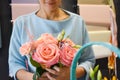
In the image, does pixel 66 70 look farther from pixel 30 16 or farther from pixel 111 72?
pixel 111 72

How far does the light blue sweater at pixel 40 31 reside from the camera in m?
0.92

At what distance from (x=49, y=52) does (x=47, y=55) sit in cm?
1

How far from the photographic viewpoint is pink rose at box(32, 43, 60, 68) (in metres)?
0.70

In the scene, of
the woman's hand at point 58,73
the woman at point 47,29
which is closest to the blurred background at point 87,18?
the woman at point 47,29

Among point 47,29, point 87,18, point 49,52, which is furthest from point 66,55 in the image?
point 87,18

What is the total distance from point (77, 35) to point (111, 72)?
316 millimetres

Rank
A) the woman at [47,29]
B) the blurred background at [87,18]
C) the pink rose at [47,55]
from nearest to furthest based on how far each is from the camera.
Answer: the pink rose at [47,55], the woman at [47,29], the blurred background at [87,18]

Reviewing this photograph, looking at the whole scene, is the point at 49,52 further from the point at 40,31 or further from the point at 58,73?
the point at 40,31

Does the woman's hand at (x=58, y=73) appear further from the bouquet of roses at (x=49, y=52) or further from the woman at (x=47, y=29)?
the woman at (x=47, y=29)

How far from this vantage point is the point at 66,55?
72cm

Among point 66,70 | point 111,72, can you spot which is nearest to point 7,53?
point 66,70

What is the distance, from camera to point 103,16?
3.68 feet

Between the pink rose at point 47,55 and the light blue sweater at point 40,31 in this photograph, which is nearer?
the pink rose at point 47,55

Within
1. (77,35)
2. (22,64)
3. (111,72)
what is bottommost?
(111,72)
